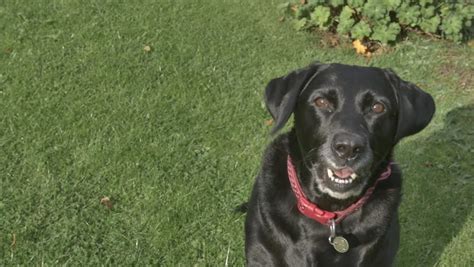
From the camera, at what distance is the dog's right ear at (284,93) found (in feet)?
11.9

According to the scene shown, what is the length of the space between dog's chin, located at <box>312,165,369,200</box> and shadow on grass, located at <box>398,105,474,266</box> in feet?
5.29

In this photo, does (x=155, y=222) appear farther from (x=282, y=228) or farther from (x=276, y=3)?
(x=276, y=3)

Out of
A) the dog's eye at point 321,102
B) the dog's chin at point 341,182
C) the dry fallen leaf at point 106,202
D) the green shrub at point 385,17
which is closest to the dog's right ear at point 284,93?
the dog's eye at point 321,102

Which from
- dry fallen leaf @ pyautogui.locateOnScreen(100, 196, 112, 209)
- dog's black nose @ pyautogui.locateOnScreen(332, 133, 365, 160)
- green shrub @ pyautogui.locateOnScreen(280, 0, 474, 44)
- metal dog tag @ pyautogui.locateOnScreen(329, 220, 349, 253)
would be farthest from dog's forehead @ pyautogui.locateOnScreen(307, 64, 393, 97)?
green shrub @ pyautogui.locateOnScreen(280, 0, 474, 44)

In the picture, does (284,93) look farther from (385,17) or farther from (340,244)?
(385,17)

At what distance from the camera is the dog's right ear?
363cm

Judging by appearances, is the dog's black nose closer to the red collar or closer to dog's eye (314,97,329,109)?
dog's eye (314,97,329,109)

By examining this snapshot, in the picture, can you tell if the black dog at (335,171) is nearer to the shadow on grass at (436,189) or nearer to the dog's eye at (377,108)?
the dog's eye at (377,108)

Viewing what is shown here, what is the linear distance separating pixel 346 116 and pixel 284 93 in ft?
1.31

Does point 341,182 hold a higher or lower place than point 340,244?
higher

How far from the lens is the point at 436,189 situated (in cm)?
569

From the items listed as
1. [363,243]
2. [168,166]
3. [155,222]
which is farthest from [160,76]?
[363,243]

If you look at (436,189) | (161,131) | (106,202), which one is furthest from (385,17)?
(106,202)

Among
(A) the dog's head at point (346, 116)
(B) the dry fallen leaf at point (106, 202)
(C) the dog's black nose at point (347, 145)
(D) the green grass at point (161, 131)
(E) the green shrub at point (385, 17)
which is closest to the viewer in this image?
(C) the dog's black nose at point (347, 145)
